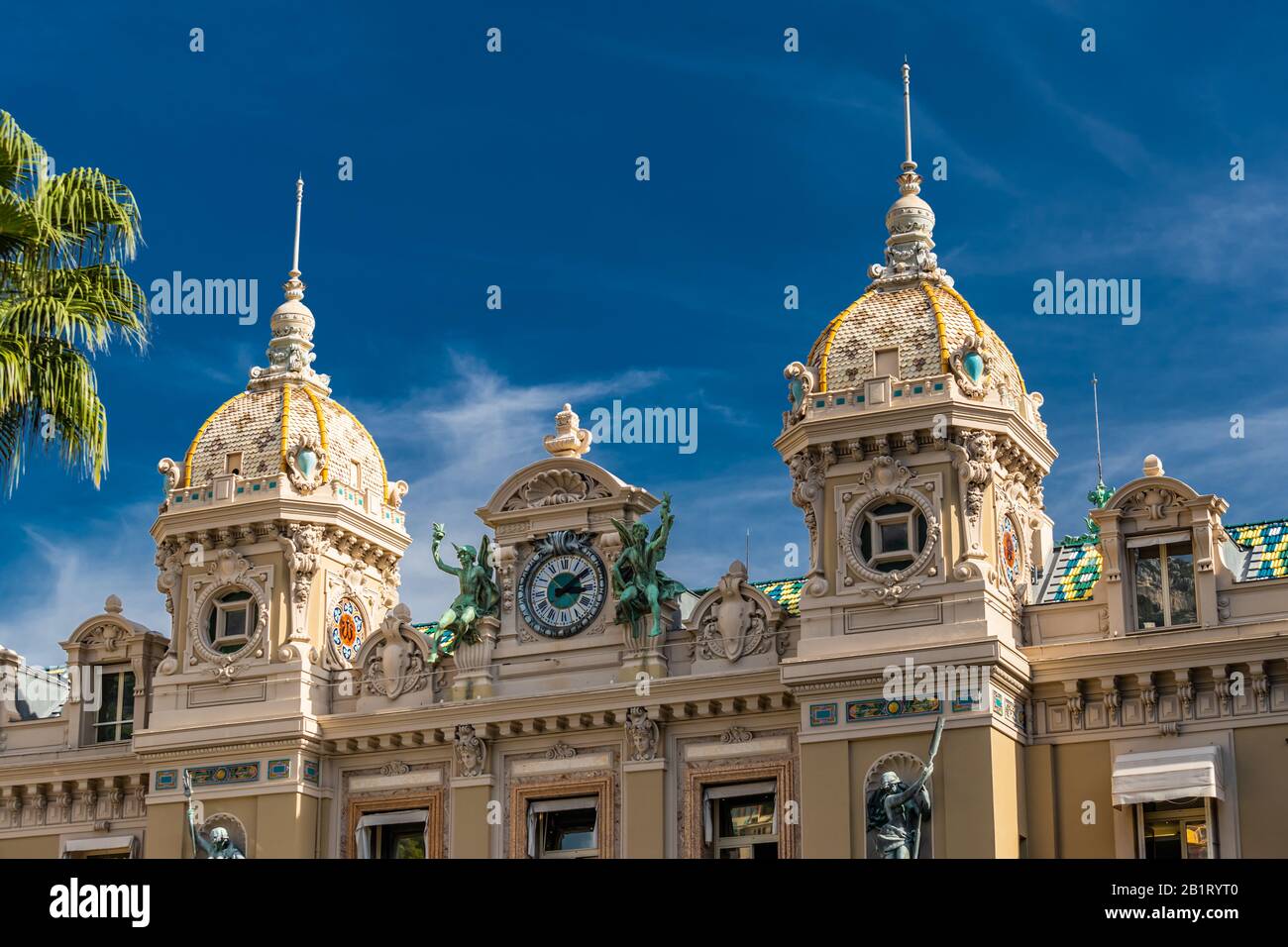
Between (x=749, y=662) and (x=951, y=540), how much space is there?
177 inches

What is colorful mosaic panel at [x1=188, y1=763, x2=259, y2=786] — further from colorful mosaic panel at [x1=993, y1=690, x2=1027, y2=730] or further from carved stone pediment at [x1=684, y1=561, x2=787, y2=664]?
colorful mosaic panel at [x1=993, y1=690, x2=1027, y2=730]

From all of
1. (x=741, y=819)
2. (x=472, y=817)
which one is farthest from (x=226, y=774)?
(x=741, y=819)

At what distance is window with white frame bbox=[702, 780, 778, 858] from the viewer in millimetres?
40812

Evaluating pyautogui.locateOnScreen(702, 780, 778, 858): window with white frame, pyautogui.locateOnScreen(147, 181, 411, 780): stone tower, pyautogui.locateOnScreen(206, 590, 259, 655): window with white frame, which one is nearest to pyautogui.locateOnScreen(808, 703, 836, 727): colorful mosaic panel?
pyautogui.locateOnScreen(702, 780, 778, 858): window with white frame

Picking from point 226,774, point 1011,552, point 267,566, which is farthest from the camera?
point 267,566

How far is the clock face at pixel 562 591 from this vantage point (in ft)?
141

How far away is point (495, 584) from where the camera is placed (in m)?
44.2

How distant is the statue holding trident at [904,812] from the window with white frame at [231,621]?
1459 cm

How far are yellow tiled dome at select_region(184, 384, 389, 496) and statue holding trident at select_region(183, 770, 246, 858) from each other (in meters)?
6.79

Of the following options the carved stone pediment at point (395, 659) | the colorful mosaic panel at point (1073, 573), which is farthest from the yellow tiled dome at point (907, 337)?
the carved stone pediment at point (395, 659)

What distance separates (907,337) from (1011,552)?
4472 mm

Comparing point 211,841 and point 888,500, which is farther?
point 211,841

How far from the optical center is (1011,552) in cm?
4138

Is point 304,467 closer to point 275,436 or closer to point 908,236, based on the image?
point 275,436
